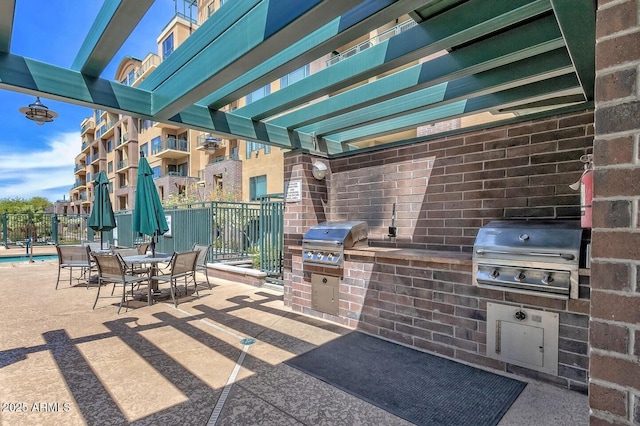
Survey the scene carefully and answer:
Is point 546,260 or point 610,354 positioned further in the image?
point 546,260

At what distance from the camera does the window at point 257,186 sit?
643 inches

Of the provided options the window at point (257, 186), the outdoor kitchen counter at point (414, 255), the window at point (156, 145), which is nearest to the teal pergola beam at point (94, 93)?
the outdoor kitchen counter at point (414, 255)

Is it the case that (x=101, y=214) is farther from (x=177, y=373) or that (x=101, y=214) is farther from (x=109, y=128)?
(x=109, y=128)

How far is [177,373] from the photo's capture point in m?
3.00

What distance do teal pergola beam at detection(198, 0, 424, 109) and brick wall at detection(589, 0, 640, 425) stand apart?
137cm

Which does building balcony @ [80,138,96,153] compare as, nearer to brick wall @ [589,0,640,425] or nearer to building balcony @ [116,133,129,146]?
building balcony @ [116,133,129,146]

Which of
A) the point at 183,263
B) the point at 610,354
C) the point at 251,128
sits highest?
the point at 251,128

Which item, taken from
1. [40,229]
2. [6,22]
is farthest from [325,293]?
[40,229]

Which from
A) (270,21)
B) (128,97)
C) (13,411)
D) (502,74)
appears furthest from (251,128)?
(13,411)

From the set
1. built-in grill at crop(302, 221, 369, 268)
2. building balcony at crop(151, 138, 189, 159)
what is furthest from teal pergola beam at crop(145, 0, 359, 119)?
building balcony at crop(151, 138, 189, 159)

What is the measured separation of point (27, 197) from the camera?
46.8m

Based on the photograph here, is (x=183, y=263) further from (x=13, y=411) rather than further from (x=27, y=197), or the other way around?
(x=27, y=197)

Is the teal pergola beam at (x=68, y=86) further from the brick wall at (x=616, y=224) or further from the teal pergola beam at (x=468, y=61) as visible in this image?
the brick wall at (x=616, y=224)

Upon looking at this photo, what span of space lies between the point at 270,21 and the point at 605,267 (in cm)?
244
